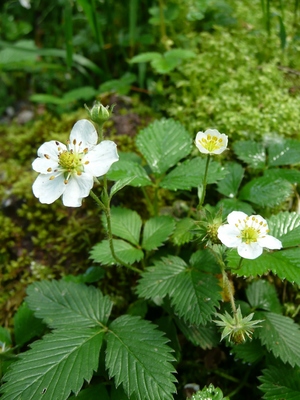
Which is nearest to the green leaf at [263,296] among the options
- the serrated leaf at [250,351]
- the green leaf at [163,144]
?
the serrated leaf at [250,351]

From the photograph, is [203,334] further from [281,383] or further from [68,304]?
[68,304]

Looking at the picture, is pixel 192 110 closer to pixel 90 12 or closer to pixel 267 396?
pixel 90 12

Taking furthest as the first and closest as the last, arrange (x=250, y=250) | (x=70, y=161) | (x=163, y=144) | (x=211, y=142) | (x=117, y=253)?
(x=163, y=144), (x=117, y=253), (x=211, y=142), (x=70, y=161), (x=250, y=250)

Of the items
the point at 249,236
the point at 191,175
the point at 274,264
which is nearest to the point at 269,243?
the point at 249,236

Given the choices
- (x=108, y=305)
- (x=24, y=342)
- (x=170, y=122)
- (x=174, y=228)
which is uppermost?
(x=170, y=122)

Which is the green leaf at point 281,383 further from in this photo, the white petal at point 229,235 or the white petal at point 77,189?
the white petal at point 77,189

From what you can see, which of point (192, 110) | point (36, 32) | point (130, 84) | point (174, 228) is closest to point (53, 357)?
point (174, 228)
